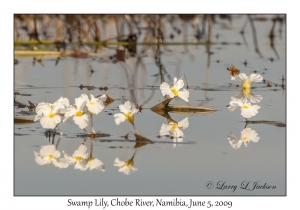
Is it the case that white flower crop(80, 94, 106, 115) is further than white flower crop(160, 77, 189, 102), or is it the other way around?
white flower crop(160, 77, 189, 102)

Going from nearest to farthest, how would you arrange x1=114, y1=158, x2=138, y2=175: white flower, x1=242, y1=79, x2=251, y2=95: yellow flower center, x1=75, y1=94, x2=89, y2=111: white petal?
1. x1=114, y1=158, x2=138, y2=175: white flower
2. x1=75, y1=94, x2=89, y2=111: white petal
3. x1=242, y1=79, x2=251, y2=95: yellow flower center

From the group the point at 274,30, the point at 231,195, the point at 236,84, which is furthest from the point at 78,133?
the point at 274,30

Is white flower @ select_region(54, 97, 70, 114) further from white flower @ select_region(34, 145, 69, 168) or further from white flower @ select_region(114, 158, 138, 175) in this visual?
white flower @ select_region(114, 158, 138, 175)

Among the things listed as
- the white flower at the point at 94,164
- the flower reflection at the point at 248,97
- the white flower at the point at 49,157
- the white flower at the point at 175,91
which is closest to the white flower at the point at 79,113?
the white flower at the point at 49,157

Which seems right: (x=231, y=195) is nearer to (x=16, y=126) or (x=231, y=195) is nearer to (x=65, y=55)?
(x=16, y=126)

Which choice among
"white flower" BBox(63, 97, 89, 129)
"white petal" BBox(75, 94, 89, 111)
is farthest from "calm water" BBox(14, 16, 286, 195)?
"white petal" BBox(75, 94, 89, 111)
